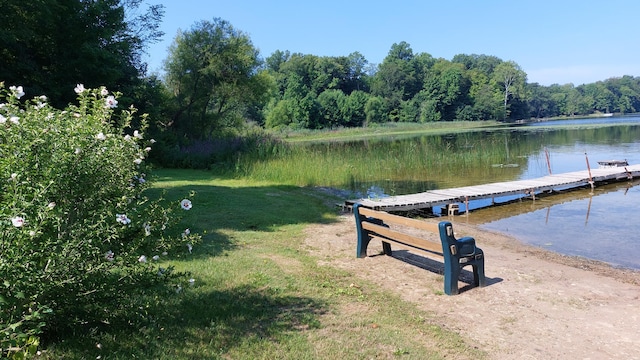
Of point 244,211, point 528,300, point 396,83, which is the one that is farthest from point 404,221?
point 396,83

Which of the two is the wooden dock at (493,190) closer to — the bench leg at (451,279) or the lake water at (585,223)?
the lake water at (585,223)

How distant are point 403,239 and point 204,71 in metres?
26.8

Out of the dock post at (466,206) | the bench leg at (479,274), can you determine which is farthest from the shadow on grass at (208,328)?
the dock post at (466,206)

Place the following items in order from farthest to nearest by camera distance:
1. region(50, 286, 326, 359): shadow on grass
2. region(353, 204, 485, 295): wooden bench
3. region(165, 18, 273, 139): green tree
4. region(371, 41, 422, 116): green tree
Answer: region(371, 41, 422, 116): green tree → region(165, 18, 273, 139): green tree → region(353, 204, 485, 295): wooden bench → region(50, 286, 326, 359): shadow on grass

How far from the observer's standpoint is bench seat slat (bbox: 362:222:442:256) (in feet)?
18.3

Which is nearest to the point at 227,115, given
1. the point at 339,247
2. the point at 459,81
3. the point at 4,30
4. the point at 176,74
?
the point at 176,74

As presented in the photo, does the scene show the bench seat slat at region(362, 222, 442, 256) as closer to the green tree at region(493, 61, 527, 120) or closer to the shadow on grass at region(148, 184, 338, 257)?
the shadow on grass at region(148, 184, 338, 257)

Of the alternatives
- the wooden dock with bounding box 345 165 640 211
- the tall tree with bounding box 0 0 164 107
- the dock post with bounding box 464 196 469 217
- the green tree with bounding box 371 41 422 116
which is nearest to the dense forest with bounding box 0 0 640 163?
the tall tree with bounding box 0 0 164 107

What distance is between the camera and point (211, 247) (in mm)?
6625

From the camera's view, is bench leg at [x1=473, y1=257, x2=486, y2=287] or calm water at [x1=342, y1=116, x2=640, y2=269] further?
calm water at [x1=342, y1=116, x2=640, y2=269]

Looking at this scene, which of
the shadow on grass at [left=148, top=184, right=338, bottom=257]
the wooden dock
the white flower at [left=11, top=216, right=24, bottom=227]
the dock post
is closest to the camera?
the white flower at [left=11, top=216, right=24, bottom=227]

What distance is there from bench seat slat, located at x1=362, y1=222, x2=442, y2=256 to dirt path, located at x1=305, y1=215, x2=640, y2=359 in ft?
1.53

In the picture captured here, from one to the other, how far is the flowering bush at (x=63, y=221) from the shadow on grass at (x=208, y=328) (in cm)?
23

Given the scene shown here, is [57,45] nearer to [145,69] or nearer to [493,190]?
[145,69]
